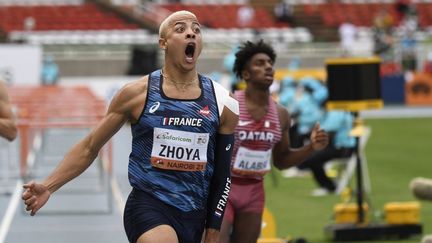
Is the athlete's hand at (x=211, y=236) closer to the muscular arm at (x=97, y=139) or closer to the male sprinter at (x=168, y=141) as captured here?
the male sprinter at (x=168, y=141)

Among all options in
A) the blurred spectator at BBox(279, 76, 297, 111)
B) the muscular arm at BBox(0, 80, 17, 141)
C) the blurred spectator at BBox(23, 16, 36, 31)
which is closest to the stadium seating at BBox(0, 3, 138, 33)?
the blurred spectator at BBox(23, 16, 36, 31)

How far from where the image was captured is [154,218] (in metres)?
7.26

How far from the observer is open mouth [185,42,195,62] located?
7.29 meters

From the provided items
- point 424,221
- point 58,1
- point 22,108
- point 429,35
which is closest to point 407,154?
point 22,108

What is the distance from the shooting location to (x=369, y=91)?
14.7 metres

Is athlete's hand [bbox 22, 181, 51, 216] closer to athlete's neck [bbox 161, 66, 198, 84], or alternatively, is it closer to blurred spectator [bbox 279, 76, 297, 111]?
athlete's neck [bbox 161, 66, 198, 84]

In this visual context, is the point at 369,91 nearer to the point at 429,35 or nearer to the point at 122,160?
the point at 122,160

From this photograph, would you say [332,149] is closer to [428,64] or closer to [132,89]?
[132,89]

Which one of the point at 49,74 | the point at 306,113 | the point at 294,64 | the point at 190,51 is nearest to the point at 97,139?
the point at 190,51

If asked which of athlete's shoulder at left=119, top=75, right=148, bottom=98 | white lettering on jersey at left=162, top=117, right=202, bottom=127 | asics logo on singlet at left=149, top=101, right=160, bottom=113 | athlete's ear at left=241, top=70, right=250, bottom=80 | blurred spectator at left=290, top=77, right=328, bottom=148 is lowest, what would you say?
blurred spectator at left=290, top=77, right=328, bottom=148

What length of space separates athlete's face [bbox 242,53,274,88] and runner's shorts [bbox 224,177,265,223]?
2.66 ft

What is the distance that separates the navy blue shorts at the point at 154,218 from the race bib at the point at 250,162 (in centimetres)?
233

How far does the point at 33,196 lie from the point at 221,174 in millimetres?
1176

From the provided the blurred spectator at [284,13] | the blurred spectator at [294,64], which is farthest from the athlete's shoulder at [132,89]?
the blurred spectator at [284,13]
